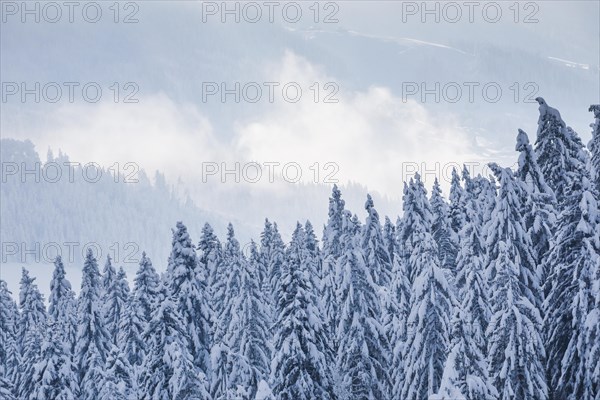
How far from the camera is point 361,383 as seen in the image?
38375 mm

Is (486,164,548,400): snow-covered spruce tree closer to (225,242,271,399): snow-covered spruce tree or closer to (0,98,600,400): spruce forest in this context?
(0,98,600,400): spruce forest

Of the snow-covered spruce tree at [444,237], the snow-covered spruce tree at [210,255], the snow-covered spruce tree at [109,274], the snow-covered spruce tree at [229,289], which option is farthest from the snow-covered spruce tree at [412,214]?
the snow-covered spruce tree at [109,274]

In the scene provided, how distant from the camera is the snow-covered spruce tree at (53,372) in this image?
124 ft

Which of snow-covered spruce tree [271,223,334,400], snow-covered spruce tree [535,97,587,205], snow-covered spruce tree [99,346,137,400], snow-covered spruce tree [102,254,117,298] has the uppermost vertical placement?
snow-covered spruce tree [535,97,587,205]

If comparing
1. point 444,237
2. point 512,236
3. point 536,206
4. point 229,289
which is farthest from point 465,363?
point 229,289

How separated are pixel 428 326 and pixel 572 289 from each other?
22.4ft

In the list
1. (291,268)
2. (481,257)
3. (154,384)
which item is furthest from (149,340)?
(481,257)

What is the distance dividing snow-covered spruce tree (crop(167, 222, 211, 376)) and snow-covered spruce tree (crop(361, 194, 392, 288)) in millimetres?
15382

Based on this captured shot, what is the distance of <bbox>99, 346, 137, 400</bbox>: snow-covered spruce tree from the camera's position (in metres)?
37.7

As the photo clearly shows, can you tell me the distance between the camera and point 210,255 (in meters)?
55.3

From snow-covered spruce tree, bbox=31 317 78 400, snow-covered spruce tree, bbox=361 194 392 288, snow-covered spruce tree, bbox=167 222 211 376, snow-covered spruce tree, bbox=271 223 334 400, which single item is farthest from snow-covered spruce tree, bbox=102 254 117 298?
snow-covered spruce tree, bbox=271 223 334 400

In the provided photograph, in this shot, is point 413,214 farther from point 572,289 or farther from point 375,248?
point 572,289

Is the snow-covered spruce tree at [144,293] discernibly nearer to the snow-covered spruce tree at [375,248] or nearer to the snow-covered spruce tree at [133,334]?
the snow-covered spruce tree at [133,334]

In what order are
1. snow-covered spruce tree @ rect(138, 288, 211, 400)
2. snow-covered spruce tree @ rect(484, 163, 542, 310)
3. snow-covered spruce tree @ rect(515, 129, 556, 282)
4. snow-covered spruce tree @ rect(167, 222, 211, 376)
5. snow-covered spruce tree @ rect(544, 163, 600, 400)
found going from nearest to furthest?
snow-covered spruce tree @ rect(544, 163, 600, 400) → snow-covered spruce tree @ rect(484, 163, 542, 310) → snow-covered spruce tree @ rect(515, 129, 556, 282) → snow-covered spruce tree @ rect(138, 288, 211, 400) → snow-covered spruce tree @ rect(167, 222, 211, 376)
